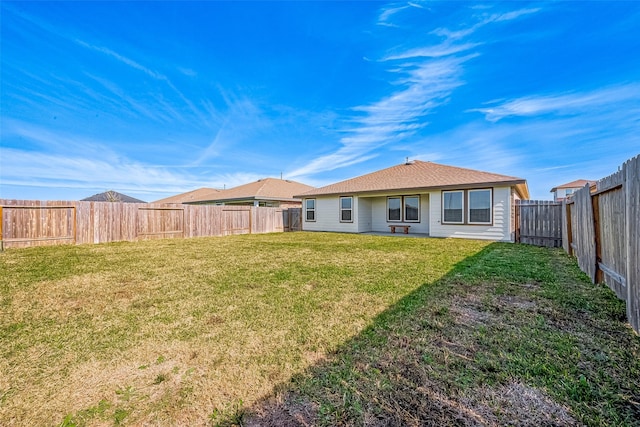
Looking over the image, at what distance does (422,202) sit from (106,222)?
1463 centimetres

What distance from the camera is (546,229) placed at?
1003cm

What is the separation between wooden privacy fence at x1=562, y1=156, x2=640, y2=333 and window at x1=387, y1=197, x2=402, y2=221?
9.33m

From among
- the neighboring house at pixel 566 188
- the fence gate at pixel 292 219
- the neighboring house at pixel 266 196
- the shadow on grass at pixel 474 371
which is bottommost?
the shadow on grass at pixel 474 371

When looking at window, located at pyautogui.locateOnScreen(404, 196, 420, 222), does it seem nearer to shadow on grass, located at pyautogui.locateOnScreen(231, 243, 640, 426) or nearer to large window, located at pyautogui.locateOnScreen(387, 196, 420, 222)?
large window, located at pyautogui.locateOnScreen(387, 196, 420, 222)

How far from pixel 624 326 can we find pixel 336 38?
1219cm

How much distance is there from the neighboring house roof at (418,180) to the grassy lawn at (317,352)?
7.12m

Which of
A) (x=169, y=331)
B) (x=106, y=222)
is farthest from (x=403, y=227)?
(x=106, y=222)

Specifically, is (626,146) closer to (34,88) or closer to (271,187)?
(271,187)

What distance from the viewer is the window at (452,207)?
1188 cm

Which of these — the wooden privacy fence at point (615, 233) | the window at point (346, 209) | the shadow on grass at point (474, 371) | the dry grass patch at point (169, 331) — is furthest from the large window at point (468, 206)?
the shadow on grass at point (474, 371)

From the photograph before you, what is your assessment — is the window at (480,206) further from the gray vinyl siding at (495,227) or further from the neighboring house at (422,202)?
the gray vinyl siding at (495,227)

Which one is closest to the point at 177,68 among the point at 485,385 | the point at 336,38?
the point at 336,38

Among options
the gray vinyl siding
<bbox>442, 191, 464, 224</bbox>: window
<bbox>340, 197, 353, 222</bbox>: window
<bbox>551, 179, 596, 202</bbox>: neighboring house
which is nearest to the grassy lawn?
the gray vinyl siding

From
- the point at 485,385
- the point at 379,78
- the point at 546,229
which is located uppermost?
the point at 379,78
